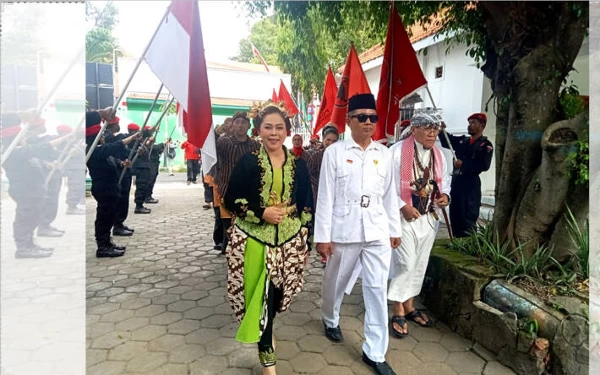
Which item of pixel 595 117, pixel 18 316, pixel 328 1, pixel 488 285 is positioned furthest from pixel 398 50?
pixel 18 316

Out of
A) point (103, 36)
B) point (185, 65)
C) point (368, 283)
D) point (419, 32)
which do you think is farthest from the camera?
point (103, 36)

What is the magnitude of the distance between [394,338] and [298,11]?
12.6 feet

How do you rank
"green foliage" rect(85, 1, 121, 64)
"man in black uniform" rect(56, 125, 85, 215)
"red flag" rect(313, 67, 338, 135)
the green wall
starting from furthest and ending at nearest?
"green foliage" rect(85, 1, 121, 64)
the green wall
"red flag" rect(313, 67, 338, 135)
"man in black uniform" rect(56, 125, 85, 215)

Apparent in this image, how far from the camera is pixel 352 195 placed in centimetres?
290

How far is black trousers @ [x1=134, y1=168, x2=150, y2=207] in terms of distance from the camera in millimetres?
8484

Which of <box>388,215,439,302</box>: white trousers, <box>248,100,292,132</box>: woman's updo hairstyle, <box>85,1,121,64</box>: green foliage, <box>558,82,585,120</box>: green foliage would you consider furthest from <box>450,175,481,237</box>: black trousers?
<box>85,1,121,64</box>: green foliage

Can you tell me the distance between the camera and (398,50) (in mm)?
4648

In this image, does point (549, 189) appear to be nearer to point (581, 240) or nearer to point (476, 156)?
point (581, 240)

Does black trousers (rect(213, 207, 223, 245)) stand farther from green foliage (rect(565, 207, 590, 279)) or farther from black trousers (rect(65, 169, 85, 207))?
green foliage (rect(565, 207, 590, 279))

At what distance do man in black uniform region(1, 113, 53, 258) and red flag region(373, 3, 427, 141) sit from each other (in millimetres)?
4802

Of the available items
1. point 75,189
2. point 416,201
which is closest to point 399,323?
point 416,201

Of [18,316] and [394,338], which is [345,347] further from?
[18,316]

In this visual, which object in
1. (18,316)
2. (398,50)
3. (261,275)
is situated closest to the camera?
(261,275)

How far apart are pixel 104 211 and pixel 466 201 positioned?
4.86m
